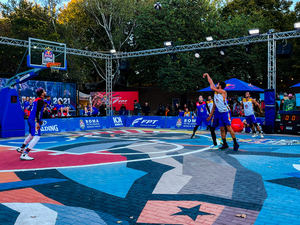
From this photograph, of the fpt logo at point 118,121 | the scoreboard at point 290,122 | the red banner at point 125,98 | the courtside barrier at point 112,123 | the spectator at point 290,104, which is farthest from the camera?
the red banner at point 125,98

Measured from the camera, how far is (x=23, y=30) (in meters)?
31.2

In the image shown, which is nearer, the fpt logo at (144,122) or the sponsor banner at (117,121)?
the fpt logo at (144,122)

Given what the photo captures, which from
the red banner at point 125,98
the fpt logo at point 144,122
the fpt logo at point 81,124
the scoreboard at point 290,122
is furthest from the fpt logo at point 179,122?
the red banner at point 125,98

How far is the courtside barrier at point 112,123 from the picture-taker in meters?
18.4

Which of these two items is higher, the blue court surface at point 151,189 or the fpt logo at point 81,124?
the fpt logo at point 81,124

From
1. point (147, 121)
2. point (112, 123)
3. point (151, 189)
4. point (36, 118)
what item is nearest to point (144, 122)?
point (147, 121)

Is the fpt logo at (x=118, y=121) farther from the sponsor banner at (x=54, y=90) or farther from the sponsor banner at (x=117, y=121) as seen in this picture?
the sponsor banner at (x=54, y=90)

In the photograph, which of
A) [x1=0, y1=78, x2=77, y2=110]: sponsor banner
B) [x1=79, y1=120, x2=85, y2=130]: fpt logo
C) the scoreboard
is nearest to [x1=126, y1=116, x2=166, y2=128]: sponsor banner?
[x1=79, y1=120, x2=85, y2=130]: fpt logo

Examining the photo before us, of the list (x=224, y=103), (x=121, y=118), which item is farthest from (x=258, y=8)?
(x=224, y=103)

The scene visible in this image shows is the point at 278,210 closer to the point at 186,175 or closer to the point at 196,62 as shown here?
Result: the point at 186,175

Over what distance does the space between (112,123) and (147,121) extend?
2562 mm

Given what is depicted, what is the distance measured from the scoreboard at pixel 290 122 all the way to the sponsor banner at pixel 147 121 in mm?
7957

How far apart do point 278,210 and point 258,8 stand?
123ft

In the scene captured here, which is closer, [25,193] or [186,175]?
[25,193]
